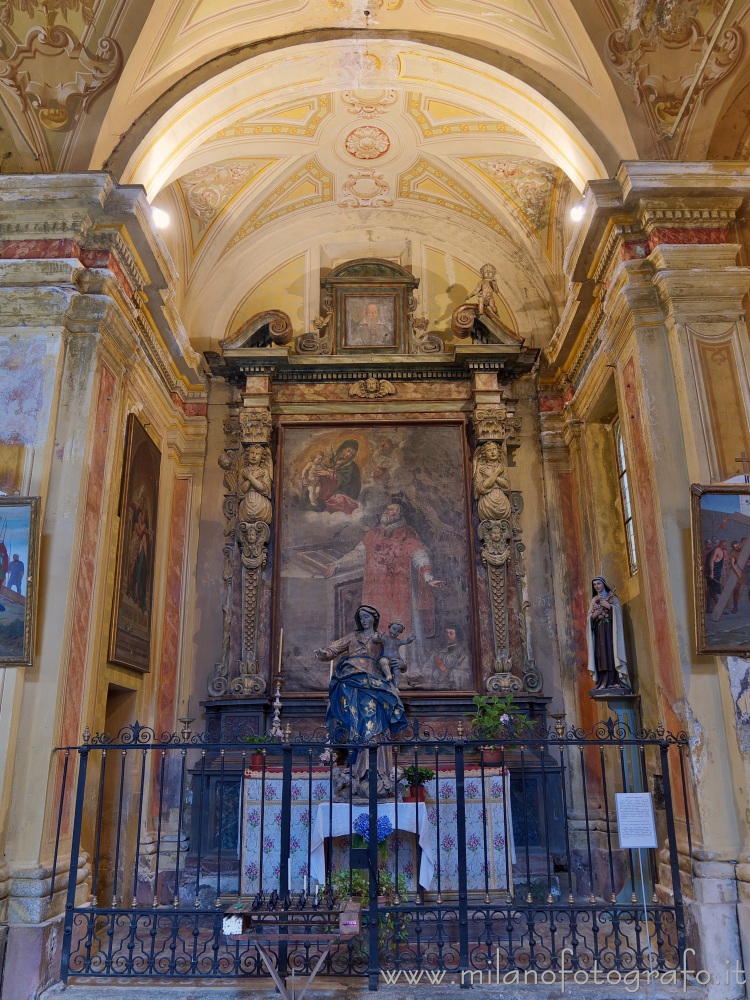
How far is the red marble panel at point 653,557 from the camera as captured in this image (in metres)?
6.11

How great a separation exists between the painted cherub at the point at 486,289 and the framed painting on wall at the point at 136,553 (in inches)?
163

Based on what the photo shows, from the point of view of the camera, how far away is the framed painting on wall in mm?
7465

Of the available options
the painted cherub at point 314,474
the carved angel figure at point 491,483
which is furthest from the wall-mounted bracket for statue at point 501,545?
the painted cherub at point 314,474

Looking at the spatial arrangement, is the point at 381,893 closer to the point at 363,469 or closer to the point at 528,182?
the point at 363,469

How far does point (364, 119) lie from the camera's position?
9336 millimetres

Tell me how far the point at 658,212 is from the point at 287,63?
382 centimetres


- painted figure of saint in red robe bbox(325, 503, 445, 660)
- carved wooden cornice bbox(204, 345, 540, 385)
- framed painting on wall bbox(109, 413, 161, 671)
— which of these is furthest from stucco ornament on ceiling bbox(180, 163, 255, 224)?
painted figure of saint in red robe bbox(325, 503, 445, 660)

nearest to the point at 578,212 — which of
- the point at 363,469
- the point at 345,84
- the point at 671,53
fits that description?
the point at 671,53

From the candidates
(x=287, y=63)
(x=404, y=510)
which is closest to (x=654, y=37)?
(x=287, y=63)

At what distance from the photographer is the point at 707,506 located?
6047 mm

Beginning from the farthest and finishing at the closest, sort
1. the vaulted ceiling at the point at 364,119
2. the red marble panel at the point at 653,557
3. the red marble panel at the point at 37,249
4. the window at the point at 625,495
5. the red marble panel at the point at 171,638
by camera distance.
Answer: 1. the red marble panel at the point at 171,638
2. the window at the point at 625,495
3. the vaulted ceiling at the point at 364,119
4. the red marble panel at the point at 37,249
5. the red marble panel at the point at 653,557

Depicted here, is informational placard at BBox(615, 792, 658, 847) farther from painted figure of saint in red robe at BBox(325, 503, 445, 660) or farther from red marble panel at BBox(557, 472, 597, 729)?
painted figure of saint in red robe at BBox(325, 503, 445, 660)
